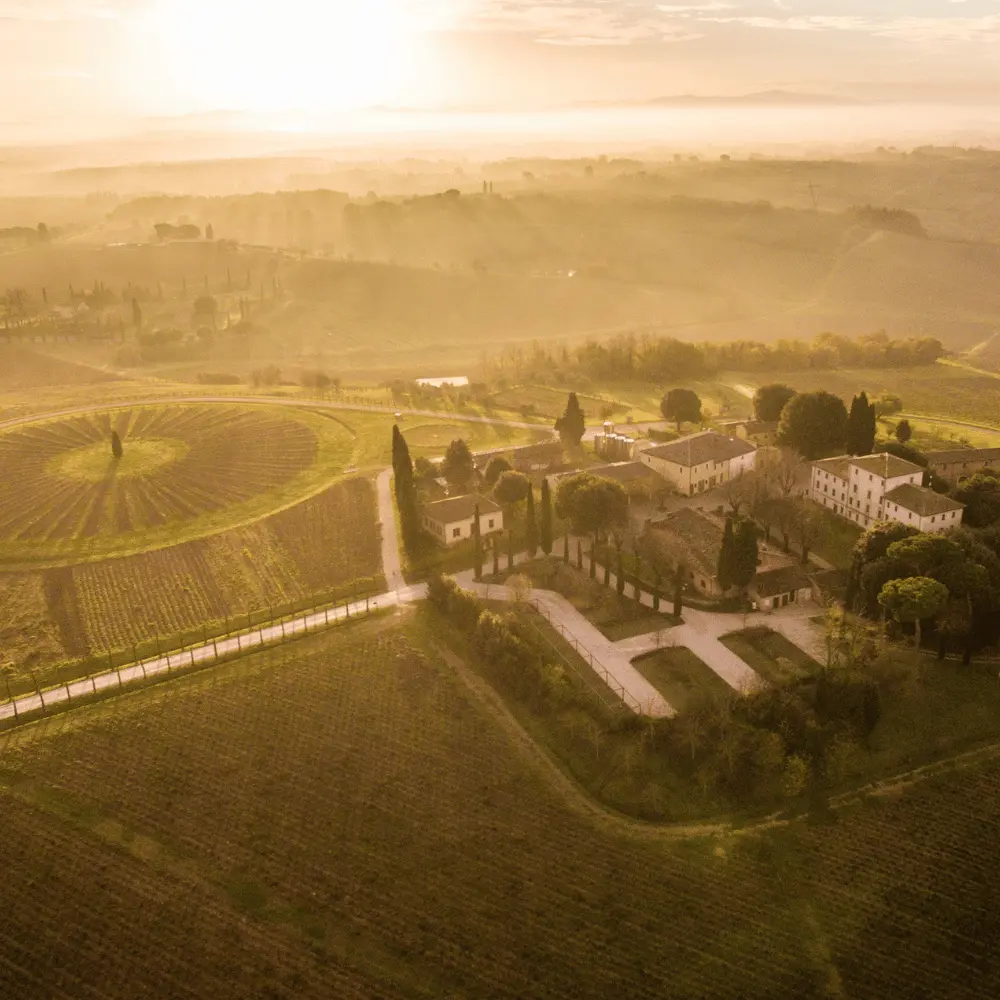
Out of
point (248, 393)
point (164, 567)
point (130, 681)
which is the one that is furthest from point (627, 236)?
point (130, 681)

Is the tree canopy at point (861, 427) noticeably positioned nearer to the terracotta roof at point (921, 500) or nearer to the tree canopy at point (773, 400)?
the terracotta roof at point (921, 500)

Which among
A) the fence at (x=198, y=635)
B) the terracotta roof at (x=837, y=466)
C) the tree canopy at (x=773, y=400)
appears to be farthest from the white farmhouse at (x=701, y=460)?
the fence at (x=198, y=635)

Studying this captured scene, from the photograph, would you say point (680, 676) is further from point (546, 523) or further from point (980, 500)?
point (980, 500)

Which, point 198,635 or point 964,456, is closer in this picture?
point 198,635

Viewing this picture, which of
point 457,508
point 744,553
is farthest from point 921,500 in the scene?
point 457,508

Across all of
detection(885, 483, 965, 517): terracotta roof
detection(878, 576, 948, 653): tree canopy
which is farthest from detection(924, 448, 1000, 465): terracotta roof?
detection(878, 576, 948, 653): tree canopy
